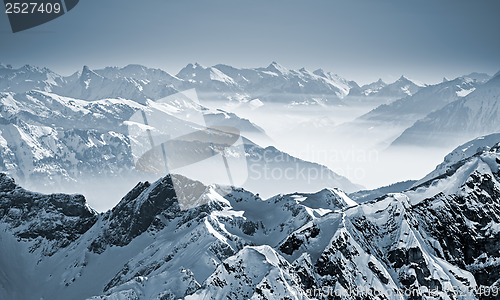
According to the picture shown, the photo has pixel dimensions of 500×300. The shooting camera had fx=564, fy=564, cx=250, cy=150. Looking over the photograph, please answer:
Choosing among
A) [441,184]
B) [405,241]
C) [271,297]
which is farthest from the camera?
[441,184]

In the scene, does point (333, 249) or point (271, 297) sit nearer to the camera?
point (271, 297)

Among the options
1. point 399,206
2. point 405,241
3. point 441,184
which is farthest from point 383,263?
point 441,184

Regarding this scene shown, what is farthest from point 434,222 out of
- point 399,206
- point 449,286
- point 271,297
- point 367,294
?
point 271,297

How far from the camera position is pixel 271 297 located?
503ft

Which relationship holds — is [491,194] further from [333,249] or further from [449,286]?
[333,249]

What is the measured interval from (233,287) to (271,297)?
12360mm

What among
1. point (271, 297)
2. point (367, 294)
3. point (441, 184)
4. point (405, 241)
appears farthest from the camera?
point (441, 184)

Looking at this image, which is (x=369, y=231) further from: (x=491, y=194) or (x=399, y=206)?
(x=491, y=194)

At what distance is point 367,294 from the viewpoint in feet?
541

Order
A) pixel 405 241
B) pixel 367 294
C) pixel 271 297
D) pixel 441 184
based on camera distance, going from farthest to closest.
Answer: pixel 441 184 < pixel 405 241 < pixel 367 294 < pixel 271 297

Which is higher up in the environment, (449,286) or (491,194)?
(491,194)

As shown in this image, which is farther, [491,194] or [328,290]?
[491,194]

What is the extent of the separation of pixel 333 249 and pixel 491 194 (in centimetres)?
6056

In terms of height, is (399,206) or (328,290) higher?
(399,206)
